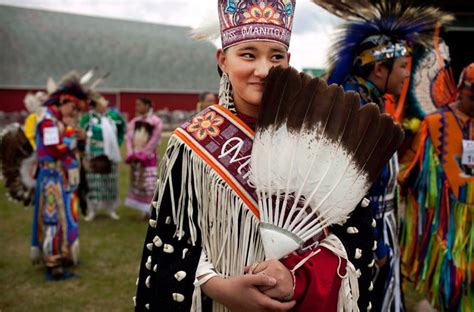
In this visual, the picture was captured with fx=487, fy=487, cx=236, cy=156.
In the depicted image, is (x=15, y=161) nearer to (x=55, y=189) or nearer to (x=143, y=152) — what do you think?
(x=55, y=189)

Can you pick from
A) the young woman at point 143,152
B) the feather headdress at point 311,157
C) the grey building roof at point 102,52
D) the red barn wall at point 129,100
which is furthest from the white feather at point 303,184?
the red barn wall at point 129,100

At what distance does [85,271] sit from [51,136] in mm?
1509

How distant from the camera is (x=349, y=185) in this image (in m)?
1.50

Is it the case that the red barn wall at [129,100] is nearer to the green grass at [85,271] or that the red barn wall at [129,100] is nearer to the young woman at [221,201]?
the green grass at [85,271]

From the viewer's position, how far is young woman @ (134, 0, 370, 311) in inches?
61.3

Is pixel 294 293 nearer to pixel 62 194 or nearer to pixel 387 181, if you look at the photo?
pixel 387 181

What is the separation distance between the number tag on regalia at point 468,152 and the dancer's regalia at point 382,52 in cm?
72

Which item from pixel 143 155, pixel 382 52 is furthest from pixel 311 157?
pixel 143 155

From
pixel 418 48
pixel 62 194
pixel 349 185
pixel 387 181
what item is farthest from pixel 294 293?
pixel 62 194

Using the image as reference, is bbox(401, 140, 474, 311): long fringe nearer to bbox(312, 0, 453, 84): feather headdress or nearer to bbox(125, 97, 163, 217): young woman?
bbox(312, 0, 453, 84): feather headdress

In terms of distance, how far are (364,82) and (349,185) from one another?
55.3 inches

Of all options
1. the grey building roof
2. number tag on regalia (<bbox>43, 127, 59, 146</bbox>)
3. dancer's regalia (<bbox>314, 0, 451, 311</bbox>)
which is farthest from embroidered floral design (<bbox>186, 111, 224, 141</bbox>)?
the grey building roof

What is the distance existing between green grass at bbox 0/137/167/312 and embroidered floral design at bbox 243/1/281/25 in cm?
328

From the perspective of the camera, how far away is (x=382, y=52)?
2.73m
